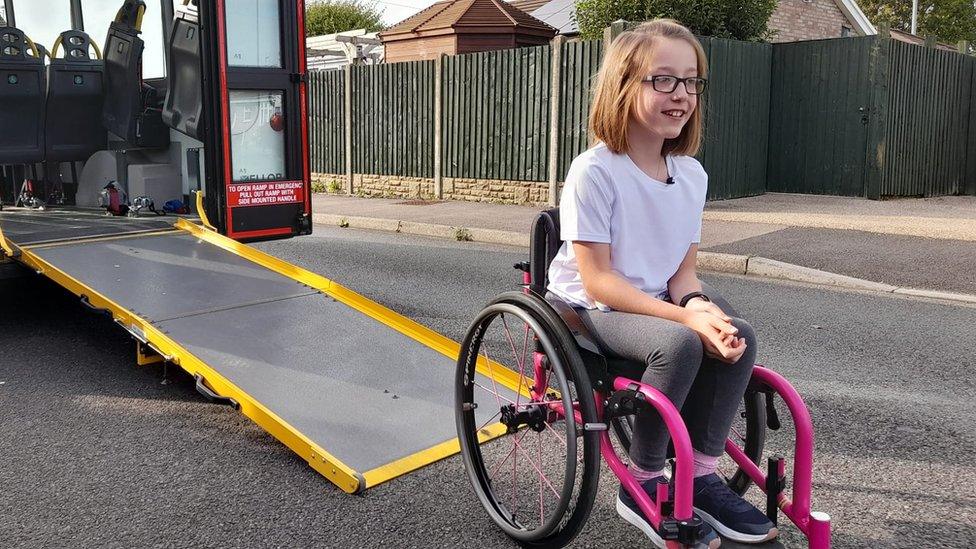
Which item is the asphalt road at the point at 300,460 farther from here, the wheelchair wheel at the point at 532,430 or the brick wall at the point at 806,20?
the brick wall at the point at 806,20

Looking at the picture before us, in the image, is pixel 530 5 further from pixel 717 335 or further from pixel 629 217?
pixel 717 335

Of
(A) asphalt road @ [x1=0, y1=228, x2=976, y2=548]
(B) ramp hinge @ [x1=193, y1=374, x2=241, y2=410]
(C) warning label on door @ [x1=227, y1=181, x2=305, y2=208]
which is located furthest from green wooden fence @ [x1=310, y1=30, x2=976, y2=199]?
(B) ramp hinge @ [x1=193, y1=374, x2=241, y2=410]

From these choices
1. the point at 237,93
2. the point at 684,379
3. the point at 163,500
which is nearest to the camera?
the point at 684,379

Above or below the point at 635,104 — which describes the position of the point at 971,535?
below

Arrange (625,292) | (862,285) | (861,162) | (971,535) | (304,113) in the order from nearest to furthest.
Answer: (625,292) → (971,535) → (304,113) → (862,285) → (861,162)

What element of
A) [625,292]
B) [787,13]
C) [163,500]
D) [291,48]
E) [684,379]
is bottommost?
[163,500]

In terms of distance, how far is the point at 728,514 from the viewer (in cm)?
247

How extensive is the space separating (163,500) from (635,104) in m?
2.25

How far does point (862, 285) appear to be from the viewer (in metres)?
7.44

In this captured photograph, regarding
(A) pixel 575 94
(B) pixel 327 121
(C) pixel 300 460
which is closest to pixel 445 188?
(A) pixel 575 94

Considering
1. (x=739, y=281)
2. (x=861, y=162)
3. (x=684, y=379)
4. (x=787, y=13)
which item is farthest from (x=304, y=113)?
(x=787, y=13)

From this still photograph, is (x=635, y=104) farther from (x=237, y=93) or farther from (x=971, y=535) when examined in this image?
(x=237, y=93)

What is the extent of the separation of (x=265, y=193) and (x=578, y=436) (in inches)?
186

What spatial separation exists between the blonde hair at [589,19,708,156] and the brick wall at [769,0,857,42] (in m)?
21.1
